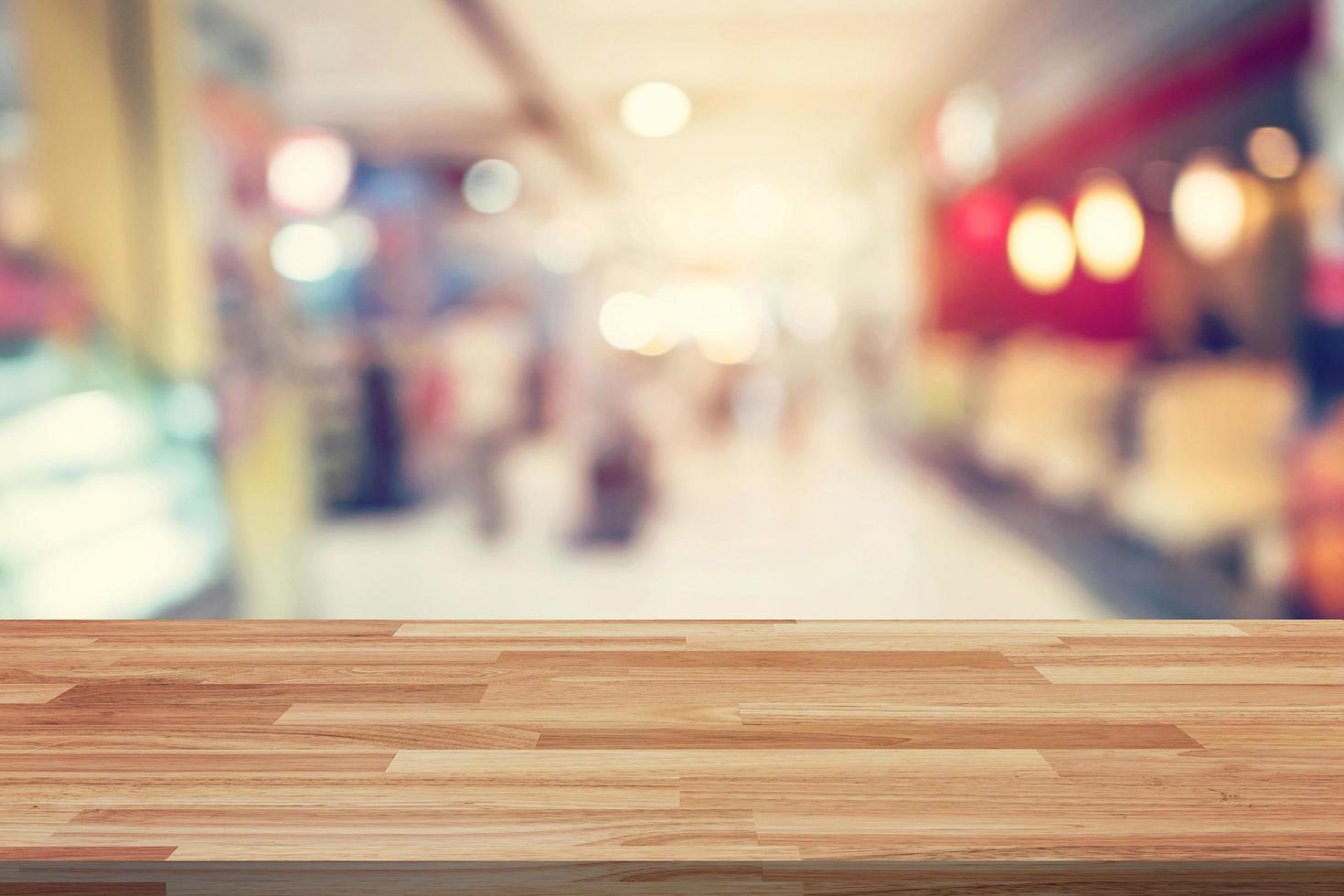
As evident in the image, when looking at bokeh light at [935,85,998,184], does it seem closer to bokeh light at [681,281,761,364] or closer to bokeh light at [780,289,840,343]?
bokeh light at [780,289,840,343]

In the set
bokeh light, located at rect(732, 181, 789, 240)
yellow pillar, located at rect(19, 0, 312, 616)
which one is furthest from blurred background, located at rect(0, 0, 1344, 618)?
bokeh light, located at rect(732, 181, 789, 240)

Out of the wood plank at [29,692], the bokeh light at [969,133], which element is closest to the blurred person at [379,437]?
the bokeh light at [969,133]

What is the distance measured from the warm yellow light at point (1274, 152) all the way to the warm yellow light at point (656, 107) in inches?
209

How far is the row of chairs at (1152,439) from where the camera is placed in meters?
5.24

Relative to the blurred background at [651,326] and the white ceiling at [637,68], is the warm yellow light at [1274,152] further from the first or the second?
the white ceiling at [637,68]

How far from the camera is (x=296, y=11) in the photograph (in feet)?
25.2

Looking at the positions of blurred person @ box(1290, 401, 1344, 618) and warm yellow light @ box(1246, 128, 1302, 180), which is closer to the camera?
blurred person @ box(1290, 401, 1344, 618)

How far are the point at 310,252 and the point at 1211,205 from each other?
8.54 metres

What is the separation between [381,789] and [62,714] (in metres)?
0.57

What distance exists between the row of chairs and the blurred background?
31mm

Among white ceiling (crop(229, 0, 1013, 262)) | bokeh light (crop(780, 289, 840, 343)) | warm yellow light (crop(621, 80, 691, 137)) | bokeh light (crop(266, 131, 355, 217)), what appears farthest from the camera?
bokeh light (crop(780, 289, 840, 343))

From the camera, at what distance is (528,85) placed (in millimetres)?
9969

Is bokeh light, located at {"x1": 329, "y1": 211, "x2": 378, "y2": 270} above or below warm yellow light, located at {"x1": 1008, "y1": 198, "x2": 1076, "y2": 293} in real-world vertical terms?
above

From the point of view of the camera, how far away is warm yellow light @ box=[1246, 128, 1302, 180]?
5.48 metres
